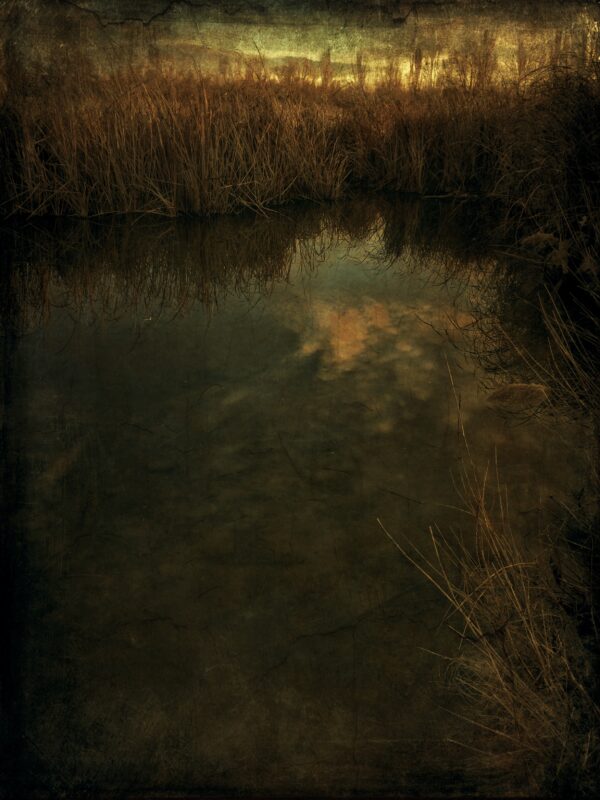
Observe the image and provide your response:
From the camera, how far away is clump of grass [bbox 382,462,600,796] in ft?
4.75

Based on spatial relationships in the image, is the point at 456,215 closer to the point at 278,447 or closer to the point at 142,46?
the point at 278,447

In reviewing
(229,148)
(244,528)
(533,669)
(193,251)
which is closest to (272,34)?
(229,148)

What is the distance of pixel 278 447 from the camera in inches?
106

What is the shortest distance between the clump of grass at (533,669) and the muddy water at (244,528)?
0.06 m

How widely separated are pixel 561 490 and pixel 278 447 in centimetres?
87

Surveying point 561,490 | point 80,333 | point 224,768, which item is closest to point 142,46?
point 80,333

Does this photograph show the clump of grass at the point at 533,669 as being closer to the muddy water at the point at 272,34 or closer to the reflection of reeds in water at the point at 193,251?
the reflection of reeds in water at the point at 193,251

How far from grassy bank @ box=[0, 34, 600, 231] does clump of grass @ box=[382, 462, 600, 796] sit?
3198 mm

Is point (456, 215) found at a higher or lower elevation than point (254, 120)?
lower

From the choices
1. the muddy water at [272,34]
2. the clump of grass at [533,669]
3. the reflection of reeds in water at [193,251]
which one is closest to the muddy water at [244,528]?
the clump of grass at [533,669]

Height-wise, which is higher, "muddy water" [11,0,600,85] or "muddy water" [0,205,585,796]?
"muddy water" [11,0,600,85]

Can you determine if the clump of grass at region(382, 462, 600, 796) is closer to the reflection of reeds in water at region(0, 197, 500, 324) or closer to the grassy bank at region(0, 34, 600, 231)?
the reflection of reeds in water at region(0, 197, 500, 324)

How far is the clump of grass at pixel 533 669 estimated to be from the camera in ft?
4.75

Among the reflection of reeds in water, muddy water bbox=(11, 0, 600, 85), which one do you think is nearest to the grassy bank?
the reflection of reeds in water
